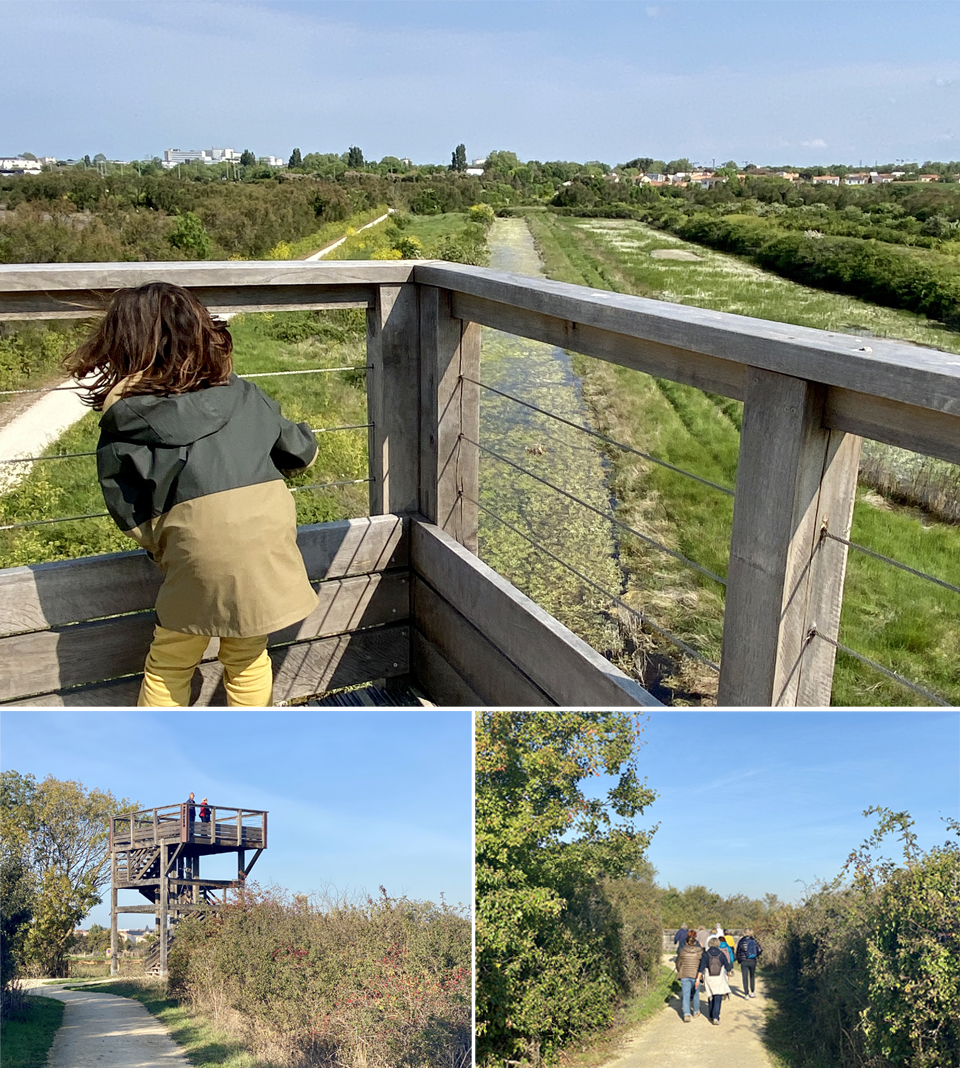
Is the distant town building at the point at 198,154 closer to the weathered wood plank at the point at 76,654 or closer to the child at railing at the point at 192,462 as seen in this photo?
the weathered wood plank at the point at 76,654

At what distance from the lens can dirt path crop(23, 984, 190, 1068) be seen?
1400mm

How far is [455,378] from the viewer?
8.59ft

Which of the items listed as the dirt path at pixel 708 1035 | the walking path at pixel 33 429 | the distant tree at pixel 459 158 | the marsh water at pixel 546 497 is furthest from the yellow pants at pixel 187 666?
the distant tree at pixel 459 158

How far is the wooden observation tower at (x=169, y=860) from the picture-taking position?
4.89ft

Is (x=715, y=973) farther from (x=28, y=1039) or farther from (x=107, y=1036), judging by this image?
(x=28, y=1039)

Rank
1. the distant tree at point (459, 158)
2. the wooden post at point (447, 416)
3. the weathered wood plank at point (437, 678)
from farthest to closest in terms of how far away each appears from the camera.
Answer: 1. the distant tree at point (459, 158)
2. the weathered wood plank at point (437, 678)
3. the wooden post at point (447, 416)

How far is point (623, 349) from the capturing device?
1740 mm

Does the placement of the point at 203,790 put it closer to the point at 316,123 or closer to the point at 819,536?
the point at 819,536

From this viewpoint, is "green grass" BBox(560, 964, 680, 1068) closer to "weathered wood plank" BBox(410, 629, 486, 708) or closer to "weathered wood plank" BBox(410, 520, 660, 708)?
"weathered wood plank" BBox(410, 520, 660, 708)

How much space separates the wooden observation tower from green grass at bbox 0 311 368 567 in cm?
438

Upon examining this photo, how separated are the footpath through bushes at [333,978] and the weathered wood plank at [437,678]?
1.01 metres

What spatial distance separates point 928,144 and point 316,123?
1819 inches

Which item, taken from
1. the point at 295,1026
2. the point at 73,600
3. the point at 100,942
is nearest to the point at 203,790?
the point at 100,942

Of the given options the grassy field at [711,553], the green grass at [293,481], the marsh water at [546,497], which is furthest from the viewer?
the green grass at [293,481]
